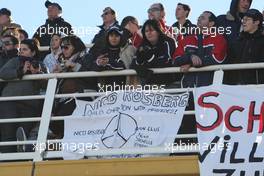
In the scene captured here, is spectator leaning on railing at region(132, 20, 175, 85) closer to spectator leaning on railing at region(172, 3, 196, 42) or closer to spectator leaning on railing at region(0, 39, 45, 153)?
spectator leaning on railing at region(0, 39, 45, 153)

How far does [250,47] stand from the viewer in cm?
930

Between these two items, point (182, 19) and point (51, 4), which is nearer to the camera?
point (182, 19)

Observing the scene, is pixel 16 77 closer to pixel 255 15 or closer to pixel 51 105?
pixel 51 105

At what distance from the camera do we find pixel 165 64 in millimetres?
9523

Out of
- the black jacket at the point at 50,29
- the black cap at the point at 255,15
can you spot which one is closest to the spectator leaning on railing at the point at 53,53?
the black jacket at the point at 50,29

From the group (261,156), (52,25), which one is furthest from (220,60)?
(52,25)

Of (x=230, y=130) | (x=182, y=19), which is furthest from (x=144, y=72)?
(x=182, y=19)

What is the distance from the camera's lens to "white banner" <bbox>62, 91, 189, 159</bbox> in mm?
9375

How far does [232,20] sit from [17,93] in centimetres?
313

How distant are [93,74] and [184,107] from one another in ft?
4.13

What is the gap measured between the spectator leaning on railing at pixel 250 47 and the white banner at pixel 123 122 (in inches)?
31.9

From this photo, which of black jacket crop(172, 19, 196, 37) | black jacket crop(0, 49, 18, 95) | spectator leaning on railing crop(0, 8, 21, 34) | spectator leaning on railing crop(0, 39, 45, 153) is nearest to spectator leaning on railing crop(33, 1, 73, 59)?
spectator leaning on railing crop(0, 8, 21, 34)

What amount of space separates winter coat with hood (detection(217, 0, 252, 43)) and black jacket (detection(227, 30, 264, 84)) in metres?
0.57

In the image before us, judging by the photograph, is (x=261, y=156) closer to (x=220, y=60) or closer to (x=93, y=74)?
(x=220, y=60)
